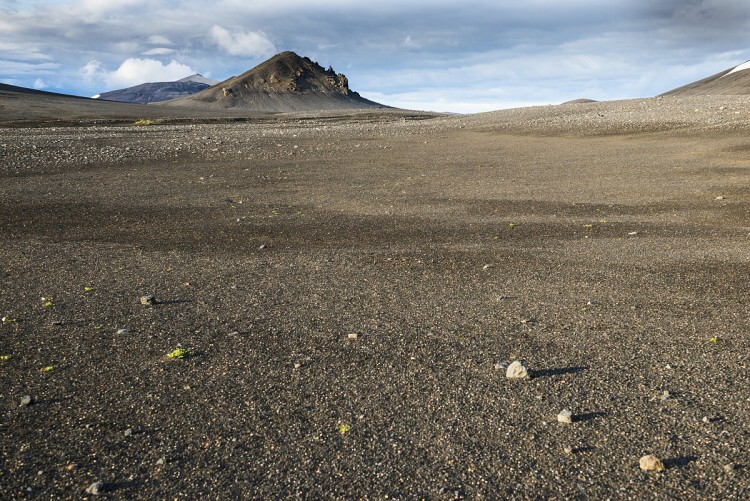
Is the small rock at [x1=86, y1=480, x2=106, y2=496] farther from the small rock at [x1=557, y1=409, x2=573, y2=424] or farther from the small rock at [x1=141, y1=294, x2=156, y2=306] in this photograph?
the small rock at [x1=141, y1=294, x2=156, y2=306]

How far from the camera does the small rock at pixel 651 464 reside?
4.35 meters

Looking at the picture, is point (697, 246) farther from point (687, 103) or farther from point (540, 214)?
point (687, 103)

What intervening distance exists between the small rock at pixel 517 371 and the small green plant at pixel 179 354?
3.38m

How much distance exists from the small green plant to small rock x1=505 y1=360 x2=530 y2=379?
3.38 m

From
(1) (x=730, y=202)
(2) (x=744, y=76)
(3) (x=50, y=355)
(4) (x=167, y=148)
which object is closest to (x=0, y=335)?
(3) (x=50, y=355)

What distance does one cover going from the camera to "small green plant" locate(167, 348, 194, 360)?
6.35 meters

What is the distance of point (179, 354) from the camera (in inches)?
251

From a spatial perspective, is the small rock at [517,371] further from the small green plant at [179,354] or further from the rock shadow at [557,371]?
the small green plant at [179,354]

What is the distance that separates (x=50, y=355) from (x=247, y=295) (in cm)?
274

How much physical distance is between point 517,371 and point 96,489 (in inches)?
150

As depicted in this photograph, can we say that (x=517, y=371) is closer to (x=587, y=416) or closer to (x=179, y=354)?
(x=587, y=416)

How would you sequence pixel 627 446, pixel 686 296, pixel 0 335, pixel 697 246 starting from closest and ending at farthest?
pixel 627 446 → pixel 0 335 → pixel 686 296 → pixel 697 246

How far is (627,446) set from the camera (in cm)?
465

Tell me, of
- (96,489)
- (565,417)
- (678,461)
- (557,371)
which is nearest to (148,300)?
(96,489)
